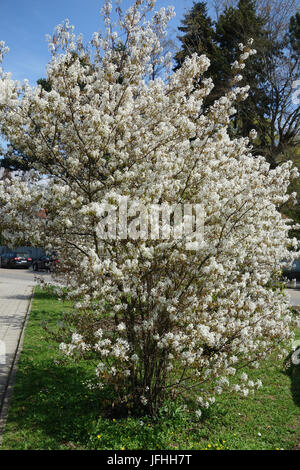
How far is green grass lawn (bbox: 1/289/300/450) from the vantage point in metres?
4.18

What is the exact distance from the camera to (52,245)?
4949mm

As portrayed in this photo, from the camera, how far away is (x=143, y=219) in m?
3.90

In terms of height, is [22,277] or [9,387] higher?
[9,387]

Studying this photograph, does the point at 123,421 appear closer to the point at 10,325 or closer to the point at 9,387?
the point at 9,387

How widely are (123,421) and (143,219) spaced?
2.53m

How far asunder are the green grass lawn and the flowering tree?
363 millimetres

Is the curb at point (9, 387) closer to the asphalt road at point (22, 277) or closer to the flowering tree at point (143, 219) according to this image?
the flowering tree at point (143, 219)

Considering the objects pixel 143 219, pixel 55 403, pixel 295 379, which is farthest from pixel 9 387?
pixel 295 379

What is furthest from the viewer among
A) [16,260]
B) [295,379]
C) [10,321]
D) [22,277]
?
[16,260]

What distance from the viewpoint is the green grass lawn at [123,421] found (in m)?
4.18

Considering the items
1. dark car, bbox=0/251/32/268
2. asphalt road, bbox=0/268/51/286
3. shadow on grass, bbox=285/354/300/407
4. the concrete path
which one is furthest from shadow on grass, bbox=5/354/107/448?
dark car, bbox=0/251/32/268
